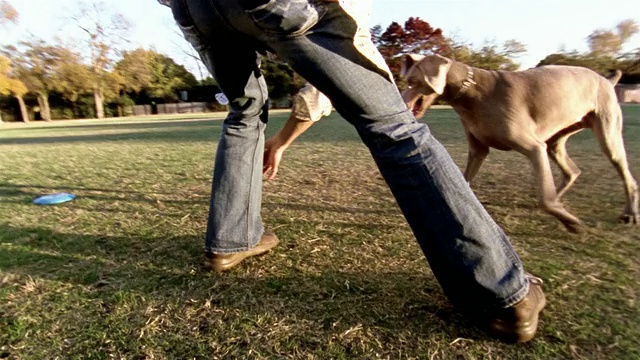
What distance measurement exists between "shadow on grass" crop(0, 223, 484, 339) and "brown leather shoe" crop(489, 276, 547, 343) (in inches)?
2.7

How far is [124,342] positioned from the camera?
1.19m

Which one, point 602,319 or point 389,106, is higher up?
point 389,106

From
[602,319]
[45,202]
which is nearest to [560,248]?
[602,319]

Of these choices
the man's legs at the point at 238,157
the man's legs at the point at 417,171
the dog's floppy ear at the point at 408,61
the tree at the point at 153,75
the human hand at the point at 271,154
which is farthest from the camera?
the tree at the point at 153,75

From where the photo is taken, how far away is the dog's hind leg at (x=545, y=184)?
2014 millimetres

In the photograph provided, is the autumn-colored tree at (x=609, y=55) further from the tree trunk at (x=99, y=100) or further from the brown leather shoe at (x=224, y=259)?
the tree trunk at (x=99, y=100)

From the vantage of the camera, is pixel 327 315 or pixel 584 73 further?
pixel 584 73

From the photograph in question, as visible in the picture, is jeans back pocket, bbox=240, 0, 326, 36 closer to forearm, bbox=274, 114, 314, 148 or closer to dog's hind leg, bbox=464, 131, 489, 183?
forearm, bbox=274, 114, 314, 148

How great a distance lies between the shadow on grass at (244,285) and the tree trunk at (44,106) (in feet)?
130

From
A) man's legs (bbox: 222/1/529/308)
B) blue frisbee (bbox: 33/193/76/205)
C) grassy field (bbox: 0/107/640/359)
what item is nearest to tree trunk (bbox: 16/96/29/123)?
grassy field (bbox: 0/107/640/359)

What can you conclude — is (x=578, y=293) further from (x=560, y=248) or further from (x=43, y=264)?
(x=43, y=264)

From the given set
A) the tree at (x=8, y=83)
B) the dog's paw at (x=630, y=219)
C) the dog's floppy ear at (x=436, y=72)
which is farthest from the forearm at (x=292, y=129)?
the tree at (x=8, y=83)

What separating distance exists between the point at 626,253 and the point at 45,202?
3520 millimetres

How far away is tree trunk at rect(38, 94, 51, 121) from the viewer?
112ft
